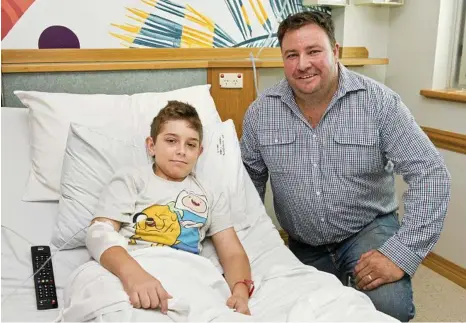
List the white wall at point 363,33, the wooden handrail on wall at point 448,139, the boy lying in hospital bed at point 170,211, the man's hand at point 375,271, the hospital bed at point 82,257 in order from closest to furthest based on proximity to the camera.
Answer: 1. the hospital bed at point 82,257
2. the boy lying in hospital bed at point 170,211
3. the man's hand at point 375,271
4. the wooden handrail on wall at point 448,139
5. the white wall at point 363,33

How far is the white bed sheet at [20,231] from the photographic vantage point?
1266 mm

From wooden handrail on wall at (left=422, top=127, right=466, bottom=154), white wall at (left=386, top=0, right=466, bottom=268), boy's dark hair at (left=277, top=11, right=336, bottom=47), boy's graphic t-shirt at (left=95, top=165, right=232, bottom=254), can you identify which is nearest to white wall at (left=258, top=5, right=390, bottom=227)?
white wall at (left=386, top=0, right=466, bottom=268)

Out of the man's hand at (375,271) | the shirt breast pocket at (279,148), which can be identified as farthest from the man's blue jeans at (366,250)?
the shirt breast pocket at (279,148)

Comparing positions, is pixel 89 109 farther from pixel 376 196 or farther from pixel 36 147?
pixel 376 196

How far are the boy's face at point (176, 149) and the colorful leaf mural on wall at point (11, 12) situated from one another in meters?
0.84

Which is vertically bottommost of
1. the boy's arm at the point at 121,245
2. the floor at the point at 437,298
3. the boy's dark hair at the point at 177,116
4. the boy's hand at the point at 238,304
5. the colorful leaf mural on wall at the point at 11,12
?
the floor at the point at 437,298

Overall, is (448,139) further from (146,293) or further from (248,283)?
(146,293)

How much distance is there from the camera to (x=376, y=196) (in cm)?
171

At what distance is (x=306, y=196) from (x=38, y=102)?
0.95m

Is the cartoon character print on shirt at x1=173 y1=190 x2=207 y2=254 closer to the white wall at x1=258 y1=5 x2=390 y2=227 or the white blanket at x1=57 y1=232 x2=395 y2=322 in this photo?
the white blanket at x1=57 y1=232 x2=395 y2=322

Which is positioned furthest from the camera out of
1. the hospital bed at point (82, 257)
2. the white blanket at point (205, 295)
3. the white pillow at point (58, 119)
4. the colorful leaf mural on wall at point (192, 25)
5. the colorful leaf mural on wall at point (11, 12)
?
the colorful leaf mural on wall at point (192, 25)

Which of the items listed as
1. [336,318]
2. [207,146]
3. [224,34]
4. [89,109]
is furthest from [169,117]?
[224,34]

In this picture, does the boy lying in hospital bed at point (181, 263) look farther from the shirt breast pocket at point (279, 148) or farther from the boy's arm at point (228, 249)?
the shirt breast pocket at point (279, 148)

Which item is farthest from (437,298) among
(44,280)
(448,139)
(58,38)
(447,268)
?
(58,38)
